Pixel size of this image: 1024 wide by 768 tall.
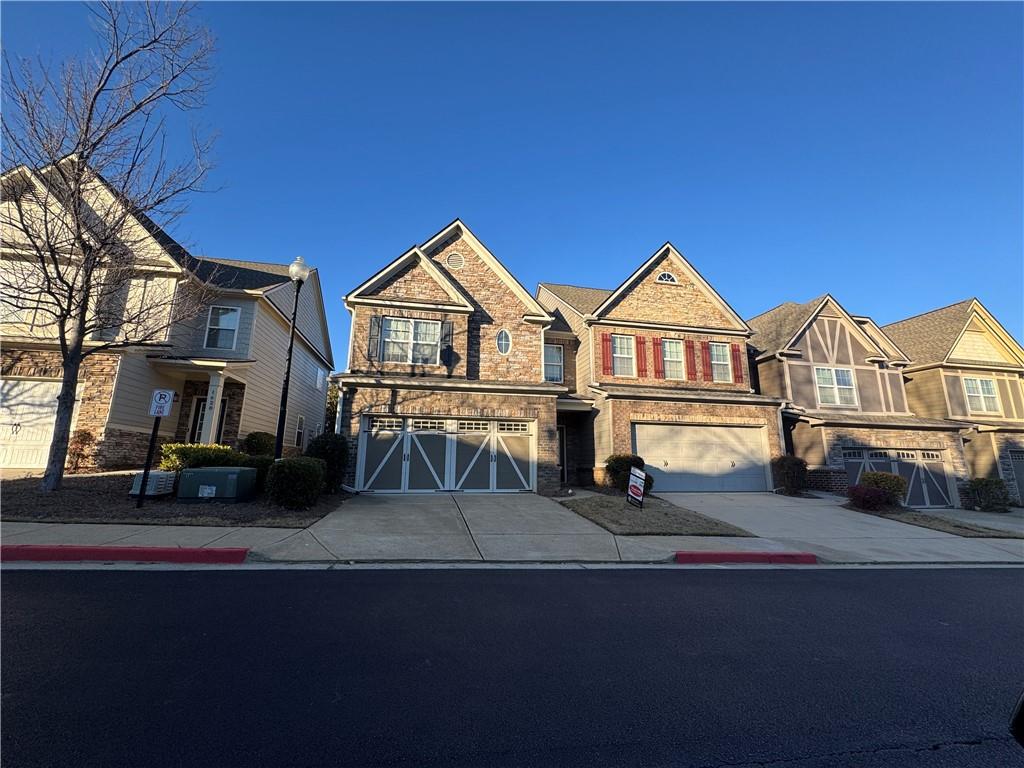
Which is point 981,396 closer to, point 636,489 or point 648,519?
point 636,489

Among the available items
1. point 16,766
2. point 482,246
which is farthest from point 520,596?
Answer: point 482,246

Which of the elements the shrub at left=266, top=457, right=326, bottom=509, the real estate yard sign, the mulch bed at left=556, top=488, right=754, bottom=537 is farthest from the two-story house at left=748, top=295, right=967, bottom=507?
the shrub at left=266, top=457, right=326, bottom=509

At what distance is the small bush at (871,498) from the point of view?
13930 mm

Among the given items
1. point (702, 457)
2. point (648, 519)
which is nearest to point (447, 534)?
point (648, 519)

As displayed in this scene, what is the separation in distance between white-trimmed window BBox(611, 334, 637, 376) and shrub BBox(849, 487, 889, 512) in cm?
832

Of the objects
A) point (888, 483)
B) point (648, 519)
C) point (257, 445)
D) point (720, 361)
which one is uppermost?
point (720, 361)

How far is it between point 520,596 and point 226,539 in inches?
201

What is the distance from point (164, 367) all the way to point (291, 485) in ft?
32.6

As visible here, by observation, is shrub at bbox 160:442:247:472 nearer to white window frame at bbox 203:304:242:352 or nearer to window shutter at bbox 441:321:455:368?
white window frame at bbox 203:304:242:352

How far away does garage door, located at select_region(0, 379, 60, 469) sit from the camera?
13.8 m

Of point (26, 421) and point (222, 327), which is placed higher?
point (222, 327)

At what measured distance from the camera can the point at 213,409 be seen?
15508 mm

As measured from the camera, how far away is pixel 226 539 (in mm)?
7340

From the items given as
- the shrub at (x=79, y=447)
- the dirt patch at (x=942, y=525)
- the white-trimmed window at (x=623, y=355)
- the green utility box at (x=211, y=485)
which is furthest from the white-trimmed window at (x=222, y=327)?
the dirt patch at (x=942, y=525)
